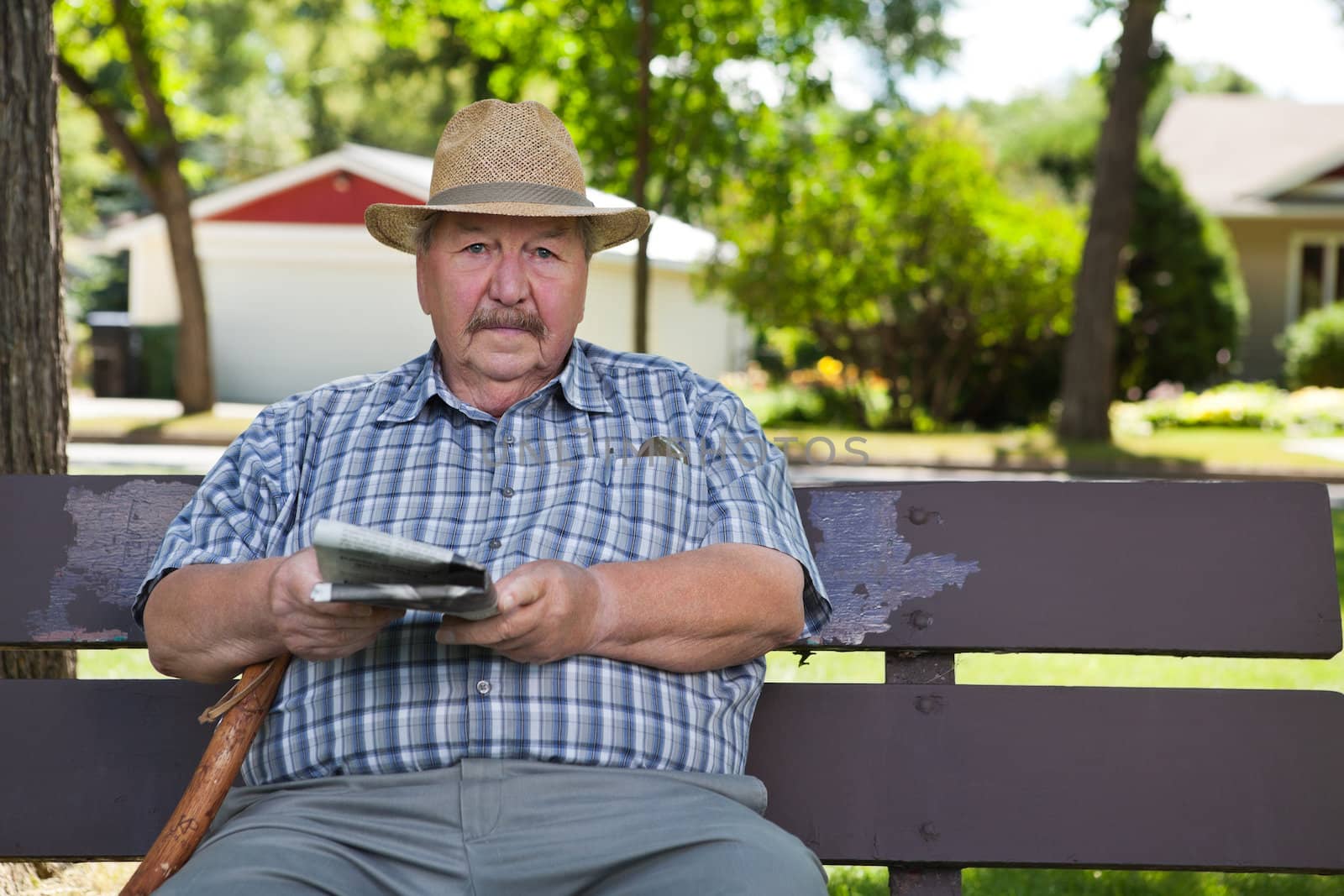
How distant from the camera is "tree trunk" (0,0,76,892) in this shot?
334 cm

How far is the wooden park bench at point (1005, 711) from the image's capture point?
8.80 ft

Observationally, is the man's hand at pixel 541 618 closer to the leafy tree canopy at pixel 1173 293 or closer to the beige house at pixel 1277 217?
the leafy tree canopy at pixel 1173 293

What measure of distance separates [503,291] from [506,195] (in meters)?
0.18

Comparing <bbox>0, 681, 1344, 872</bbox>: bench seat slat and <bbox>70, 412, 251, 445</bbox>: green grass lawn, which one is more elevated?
<bbox>0, 681, 1344, 872</bbox>: bench seat slat

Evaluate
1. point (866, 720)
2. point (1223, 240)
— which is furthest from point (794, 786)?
point (1223, 240)

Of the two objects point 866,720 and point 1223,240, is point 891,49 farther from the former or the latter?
point 866,720

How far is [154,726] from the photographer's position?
2.76 m

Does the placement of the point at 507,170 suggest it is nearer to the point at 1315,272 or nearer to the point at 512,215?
the point at 512,215

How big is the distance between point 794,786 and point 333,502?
987 mm

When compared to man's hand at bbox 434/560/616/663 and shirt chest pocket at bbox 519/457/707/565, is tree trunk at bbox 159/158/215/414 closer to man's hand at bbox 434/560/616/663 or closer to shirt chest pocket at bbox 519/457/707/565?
shirt chest pocket at bbox 519/457/707/565

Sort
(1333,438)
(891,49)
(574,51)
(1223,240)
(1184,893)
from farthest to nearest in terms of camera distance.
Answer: (891,49), (1223,240), (1333,438), (574,51), (1184,893)

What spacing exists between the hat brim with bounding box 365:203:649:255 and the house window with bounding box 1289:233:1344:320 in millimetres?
25187

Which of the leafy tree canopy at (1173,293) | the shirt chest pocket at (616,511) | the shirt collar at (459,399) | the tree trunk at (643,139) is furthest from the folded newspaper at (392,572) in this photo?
the leafy tree canopy at (1173,293)

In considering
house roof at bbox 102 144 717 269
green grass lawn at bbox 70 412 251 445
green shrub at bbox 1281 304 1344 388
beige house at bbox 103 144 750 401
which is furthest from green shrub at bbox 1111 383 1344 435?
green grass lawn at bbox 70 412 251 445
